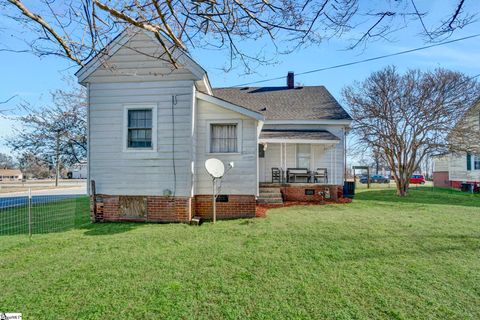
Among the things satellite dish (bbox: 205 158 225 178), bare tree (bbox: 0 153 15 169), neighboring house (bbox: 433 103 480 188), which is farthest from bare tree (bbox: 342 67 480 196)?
bare tree (bbox: 0 153 15 169)

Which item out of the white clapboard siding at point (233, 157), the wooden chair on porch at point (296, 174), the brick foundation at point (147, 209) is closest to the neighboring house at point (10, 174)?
the brick foundation at point (147, 209)

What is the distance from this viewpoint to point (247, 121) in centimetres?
848

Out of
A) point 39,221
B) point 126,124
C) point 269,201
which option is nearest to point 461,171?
point 269,201

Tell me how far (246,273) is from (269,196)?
7.83m

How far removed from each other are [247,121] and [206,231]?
3832 mm

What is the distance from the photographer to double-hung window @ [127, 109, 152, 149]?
26.6 feet

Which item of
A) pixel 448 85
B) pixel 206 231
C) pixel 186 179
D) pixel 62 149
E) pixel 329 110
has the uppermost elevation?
pixel 448 85

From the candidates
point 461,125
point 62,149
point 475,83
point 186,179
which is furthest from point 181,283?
point 62,149

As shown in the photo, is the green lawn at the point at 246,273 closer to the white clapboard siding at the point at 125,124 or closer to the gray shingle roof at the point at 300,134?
the white clapboard siding at the point at 125,124

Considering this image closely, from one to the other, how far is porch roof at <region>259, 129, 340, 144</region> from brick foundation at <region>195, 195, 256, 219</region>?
4456 mm

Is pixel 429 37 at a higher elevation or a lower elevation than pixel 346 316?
higher

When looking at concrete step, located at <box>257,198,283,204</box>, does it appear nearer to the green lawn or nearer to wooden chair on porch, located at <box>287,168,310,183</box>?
wooden chair on porch, located at <box>287,168,310,183</box>

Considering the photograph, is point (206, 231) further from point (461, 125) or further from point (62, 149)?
point (62, 149)

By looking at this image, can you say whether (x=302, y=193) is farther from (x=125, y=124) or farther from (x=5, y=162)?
(x=5, y=162)
